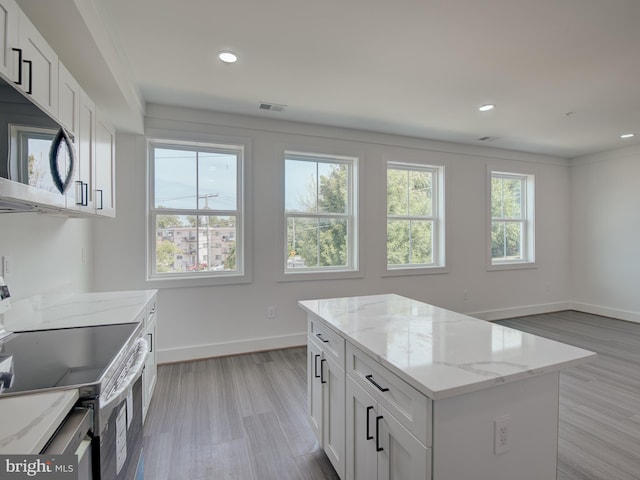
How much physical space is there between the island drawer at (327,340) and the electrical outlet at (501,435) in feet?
2.26

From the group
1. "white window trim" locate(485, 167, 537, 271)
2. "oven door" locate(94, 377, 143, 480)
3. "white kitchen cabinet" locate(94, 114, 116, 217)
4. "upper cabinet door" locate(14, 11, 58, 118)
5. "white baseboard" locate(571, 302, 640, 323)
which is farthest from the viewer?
"white window trim" locate(485, 167, 537, 271)

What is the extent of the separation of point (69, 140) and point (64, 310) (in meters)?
1.12

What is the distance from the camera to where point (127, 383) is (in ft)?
3.62

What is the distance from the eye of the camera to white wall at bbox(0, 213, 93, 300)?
1.77m

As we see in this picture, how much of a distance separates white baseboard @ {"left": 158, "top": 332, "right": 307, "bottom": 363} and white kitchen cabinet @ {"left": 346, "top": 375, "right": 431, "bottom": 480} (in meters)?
2.21

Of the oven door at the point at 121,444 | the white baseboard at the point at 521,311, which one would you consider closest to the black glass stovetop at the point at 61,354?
the oven door at the point at 121,444

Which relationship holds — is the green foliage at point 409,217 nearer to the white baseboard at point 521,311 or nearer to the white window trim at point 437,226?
the white window trim at point 437,226

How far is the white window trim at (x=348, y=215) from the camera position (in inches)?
144

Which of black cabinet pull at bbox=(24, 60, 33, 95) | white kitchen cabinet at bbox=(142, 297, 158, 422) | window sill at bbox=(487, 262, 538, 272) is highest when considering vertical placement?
black cabinet pull at bbox=(24, 60, 33, 95)

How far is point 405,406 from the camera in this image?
1.11 meters

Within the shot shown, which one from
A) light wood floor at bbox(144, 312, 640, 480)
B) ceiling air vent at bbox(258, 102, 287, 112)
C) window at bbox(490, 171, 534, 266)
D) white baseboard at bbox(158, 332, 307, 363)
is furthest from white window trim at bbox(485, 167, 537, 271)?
ceiling air vent at bbox(258, 102, 287, 112)

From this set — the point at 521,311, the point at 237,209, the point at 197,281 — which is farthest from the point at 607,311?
the point at 197,281

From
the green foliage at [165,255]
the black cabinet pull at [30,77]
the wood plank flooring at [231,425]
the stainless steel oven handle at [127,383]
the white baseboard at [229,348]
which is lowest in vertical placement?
the wood plank flooring at [231,425]

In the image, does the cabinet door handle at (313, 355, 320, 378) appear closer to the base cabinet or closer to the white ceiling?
the base cabinet
